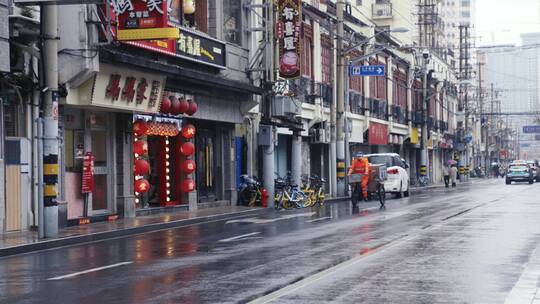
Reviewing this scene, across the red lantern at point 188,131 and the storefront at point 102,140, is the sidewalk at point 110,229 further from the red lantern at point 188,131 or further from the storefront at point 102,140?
the red lantern at point 188,131

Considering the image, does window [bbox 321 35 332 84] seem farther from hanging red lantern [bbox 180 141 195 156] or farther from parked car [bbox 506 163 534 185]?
parked car [bbox 506 163 534 185]

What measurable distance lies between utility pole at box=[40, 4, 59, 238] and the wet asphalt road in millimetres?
1400

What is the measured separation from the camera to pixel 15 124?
846 inches

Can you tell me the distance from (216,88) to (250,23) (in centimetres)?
460

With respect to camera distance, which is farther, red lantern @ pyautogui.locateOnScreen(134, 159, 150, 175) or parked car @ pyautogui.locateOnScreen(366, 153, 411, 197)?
parked car @ pyautogui.locateOnScreen(366, 153, 411, 197)

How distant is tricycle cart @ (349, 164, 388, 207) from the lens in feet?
100

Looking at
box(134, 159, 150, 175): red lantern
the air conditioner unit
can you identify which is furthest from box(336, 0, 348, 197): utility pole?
box(134, 159, 150, 175): red lantern

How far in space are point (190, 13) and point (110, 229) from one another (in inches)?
440

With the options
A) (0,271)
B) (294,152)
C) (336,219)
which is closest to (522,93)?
(294,152)

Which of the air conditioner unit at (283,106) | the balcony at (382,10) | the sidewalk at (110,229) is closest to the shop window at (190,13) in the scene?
the air conditioner unit at (283,106)

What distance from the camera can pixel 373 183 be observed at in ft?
109

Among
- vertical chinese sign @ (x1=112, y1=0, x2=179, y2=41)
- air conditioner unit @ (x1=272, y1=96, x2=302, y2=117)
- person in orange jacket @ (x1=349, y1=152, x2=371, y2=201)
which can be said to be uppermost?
vertical chinese sign @ (x1=112, y1=0, x2=179, y2=41)

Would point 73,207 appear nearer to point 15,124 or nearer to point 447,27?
point 15,124

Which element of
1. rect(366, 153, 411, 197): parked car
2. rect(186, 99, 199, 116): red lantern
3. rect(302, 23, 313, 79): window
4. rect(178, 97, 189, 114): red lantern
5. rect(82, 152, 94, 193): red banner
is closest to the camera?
rect(82, 152, 94, 193): red banner
